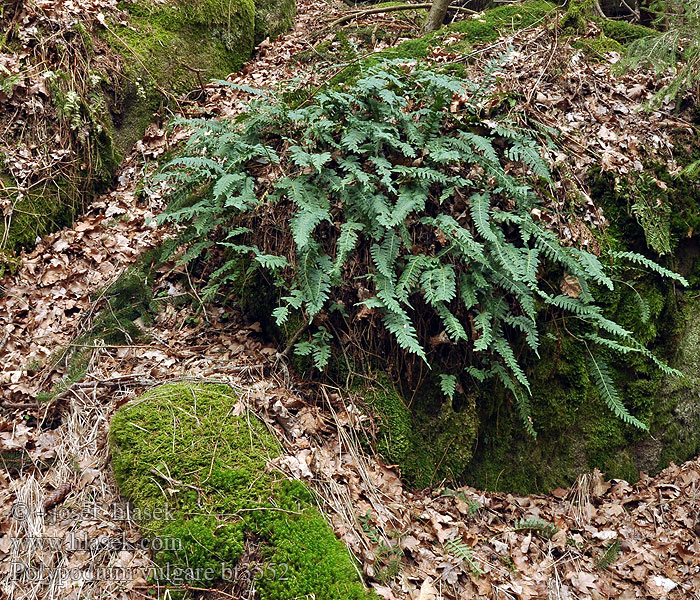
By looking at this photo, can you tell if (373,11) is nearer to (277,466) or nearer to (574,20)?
(574,20)

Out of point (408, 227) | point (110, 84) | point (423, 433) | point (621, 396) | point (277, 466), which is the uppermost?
point (110, 84)

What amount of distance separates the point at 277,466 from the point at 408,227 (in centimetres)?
203

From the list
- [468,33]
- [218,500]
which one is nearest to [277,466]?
[218,500]

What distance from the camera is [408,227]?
4230 millimetres

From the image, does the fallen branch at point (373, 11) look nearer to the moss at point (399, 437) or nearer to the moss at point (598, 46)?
the moss at point (598, 46)

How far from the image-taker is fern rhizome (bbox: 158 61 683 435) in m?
3.95

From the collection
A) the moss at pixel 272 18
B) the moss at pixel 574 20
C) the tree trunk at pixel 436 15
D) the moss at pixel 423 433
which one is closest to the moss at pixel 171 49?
the moss at pixel 272 18

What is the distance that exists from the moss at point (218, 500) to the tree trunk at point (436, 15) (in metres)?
5.49

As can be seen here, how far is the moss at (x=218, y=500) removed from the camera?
2857 mm

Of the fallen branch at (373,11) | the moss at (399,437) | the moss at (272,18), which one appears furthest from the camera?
the moss at (272,18)

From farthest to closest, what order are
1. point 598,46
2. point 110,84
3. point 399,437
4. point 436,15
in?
point 436,15 < point 110,84 < point 598,46 < point 399,437

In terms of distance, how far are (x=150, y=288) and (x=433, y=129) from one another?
8.80 ft

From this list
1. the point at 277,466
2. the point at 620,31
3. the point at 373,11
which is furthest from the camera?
the point at 373,11

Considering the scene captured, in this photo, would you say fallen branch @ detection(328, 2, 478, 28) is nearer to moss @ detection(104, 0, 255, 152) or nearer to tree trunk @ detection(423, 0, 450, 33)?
tree trunk @ detection(423, 0, 450, 33)
